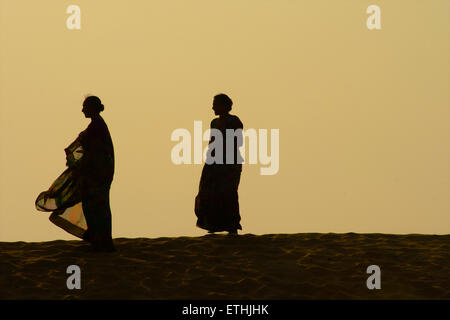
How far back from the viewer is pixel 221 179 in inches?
408

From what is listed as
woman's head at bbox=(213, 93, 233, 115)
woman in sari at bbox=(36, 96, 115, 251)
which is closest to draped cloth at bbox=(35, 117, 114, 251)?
woman in sari at bbox=(36, 96, 115, 251)

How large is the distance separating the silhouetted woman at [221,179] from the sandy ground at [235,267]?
0.22 m

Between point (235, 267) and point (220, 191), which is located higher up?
point (220, 191)

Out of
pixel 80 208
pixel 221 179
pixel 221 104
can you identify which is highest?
pixel 221 104

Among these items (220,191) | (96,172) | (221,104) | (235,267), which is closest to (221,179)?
(220,191)

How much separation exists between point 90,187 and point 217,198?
1576 mm

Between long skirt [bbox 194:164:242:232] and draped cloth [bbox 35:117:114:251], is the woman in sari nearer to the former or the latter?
draped cloth [bbox 35:117:114:251]

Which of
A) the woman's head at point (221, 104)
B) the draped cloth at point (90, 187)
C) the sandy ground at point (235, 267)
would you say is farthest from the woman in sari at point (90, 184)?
the woman's head at point (221, 104)

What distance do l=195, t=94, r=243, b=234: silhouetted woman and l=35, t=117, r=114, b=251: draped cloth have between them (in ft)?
4.20

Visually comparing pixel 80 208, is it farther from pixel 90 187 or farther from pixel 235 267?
pixel 235 267

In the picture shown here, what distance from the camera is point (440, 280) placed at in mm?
8539

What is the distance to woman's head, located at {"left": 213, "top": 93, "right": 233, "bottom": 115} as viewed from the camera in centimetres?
1034

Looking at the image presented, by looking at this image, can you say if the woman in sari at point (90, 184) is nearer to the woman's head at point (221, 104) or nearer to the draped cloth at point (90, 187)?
the draped cloth at point (90, 187)
